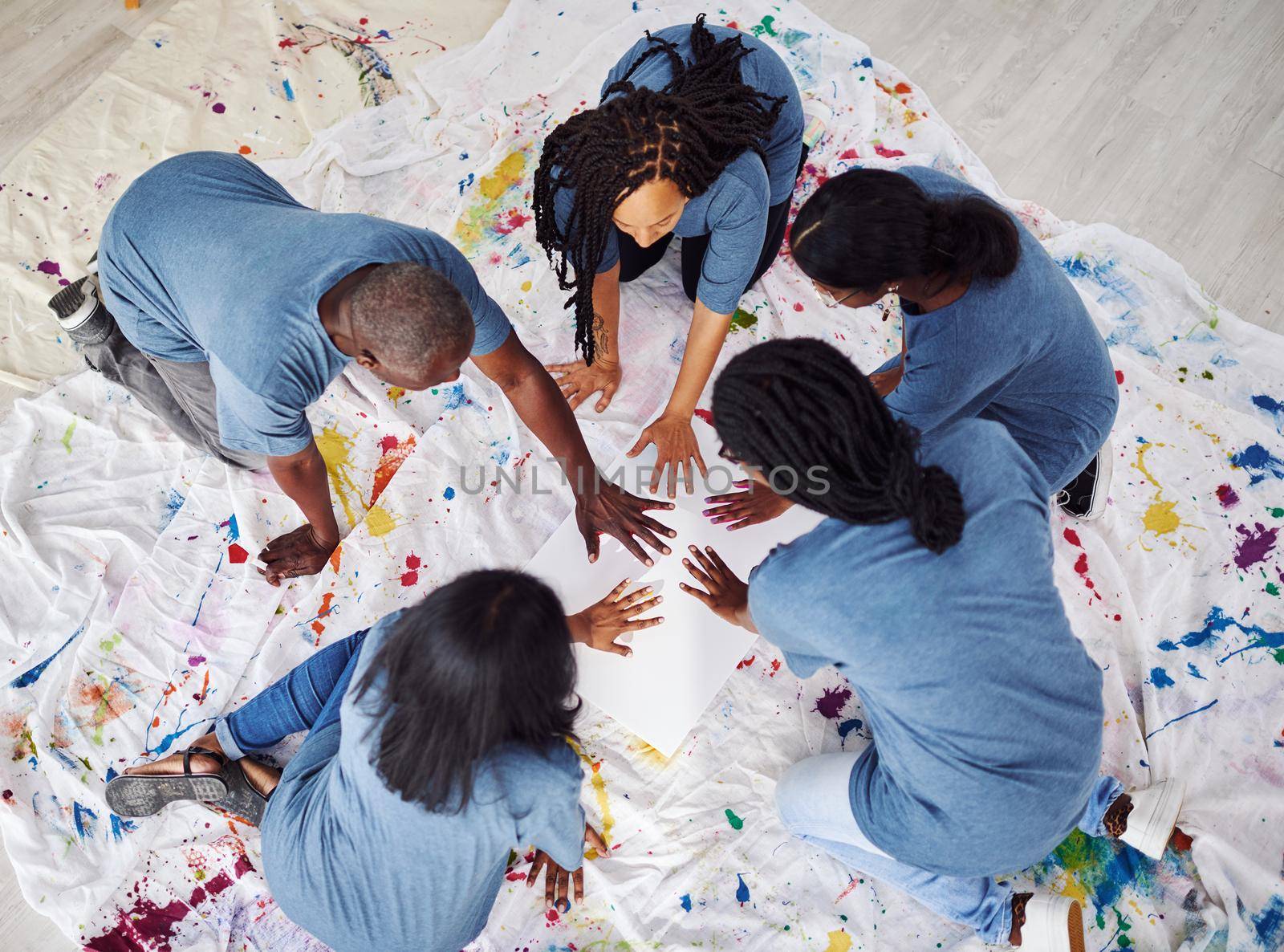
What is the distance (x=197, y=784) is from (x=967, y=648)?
138 cm

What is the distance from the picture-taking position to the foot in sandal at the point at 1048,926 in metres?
1.48

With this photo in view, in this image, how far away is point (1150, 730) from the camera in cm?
172

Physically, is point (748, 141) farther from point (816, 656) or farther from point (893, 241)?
point (816, 656)

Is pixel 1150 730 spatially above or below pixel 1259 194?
below

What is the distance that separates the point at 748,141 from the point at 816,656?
36.0 inches

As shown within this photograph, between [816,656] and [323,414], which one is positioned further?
[323,414]

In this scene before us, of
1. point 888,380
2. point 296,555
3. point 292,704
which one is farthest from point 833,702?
point 296,555

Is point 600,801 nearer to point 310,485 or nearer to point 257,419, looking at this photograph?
point 310,485

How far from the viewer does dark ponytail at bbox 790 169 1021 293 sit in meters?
1.29

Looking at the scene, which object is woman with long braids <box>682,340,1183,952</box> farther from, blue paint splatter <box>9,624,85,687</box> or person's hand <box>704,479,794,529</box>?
blue paint splatter <box>9,624,85,687</box>

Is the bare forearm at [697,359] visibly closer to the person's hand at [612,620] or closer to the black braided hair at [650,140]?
the black braided hair at [650,140]

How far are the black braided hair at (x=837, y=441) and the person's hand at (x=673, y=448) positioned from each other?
0.72 m

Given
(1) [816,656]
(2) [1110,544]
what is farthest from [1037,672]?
(2) [1110,544]

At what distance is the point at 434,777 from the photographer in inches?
41.7
